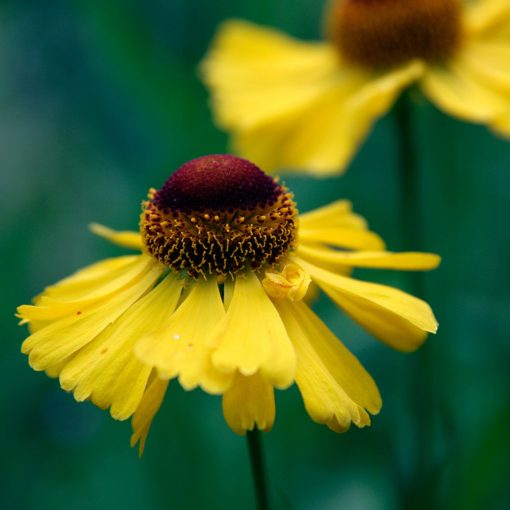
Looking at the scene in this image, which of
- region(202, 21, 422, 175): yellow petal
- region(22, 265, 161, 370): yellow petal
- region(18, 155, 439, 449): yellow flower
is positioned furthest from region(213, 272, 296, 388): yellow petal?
region(202, 21, 422, 175): yellow petal

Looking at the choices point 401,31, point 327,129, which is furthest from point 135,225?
point 401,31

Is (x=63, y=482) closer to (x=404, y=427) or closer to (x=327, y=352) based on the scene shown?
(x=404, y=427)

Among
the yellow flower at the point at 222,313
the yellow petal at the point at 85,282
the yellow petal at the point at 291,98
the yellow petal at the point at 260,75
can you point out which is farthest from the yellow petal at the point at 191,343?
the yellow petal at the point at 260,75

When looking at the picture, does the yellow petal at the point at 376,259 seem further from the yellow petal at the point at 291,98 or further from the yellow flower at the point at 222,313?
the yellow petal at the point at 291,98

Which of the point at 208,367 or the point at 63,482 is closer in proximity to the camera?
the point at 208,367

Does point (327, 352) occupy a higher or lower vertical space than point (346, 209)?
lower

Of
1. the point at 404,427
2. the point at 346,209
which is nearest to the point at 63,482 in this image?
the point at 404,427

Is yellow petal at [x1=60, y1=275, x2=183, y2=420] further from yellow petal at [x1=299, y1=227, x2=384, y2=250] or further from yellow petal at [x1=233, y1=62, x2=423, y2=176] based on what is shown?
yellow petal at [x1=233, y1=62, x2=423, y2=176]
